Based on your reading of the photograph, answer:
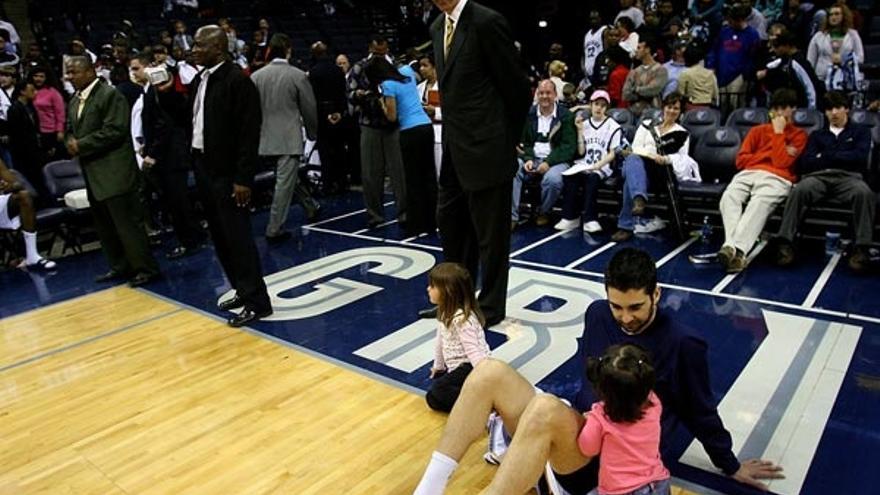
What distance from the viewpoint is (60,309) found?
4789 mm

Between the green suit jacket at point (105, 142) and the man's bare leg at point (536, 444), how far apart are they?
13.0 ft

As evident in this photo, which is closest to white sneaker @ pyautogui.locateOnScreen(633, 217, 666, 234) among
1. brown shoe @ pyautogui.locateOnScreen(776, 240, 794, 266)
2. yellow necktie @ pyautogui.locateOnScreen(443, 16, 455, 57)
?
brown shoe @ pyautogui.locateOnScreen(776, 240, 794, 266)

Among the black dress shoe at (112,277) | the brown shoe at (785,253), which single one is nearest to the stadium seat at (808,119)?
the brown shoe at (785,253)

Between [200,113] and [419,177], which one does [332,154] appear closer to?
[419,177]

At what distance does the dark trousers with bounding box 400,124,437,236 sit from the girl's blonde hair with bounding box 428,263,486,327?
10.3 feet

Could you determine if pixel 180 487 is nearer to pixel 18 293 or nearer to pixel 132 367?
pixel 132 367

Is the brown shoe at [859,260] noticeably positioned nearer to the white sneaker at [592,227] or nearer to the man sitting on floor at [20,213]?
the white sneaker at [592,227]

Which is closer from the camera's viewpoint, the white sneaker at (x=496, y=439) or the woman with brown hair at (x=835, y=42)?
the white sneaker at (x=496, y=439)

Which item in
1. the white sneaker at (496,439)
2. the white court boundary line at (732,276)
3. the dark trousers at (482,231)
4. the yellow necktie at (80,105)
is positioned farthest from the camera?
the yellow necktie at (80,105)

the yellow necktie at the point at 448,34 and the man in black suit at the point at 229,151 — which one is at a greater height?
the yellow necktie at the point at 448,34

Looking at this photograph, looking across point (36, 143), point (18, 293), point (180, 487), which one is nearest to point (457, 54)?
point (180, 487)

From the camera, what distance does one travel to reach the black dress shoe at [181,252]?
5.89 meters

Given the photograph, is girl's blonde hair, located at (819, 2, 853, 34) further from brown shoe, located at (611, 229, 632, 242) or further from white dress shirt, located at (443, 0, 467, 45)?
white dress shirt, located at (443, 0, 467, 45)

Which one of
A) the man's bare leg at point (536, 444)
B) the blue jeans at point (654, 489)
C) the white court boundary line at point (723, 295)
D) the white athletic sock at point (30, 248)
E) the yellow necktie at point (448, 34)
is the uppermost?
the yellow necktie at point (448, 34)
